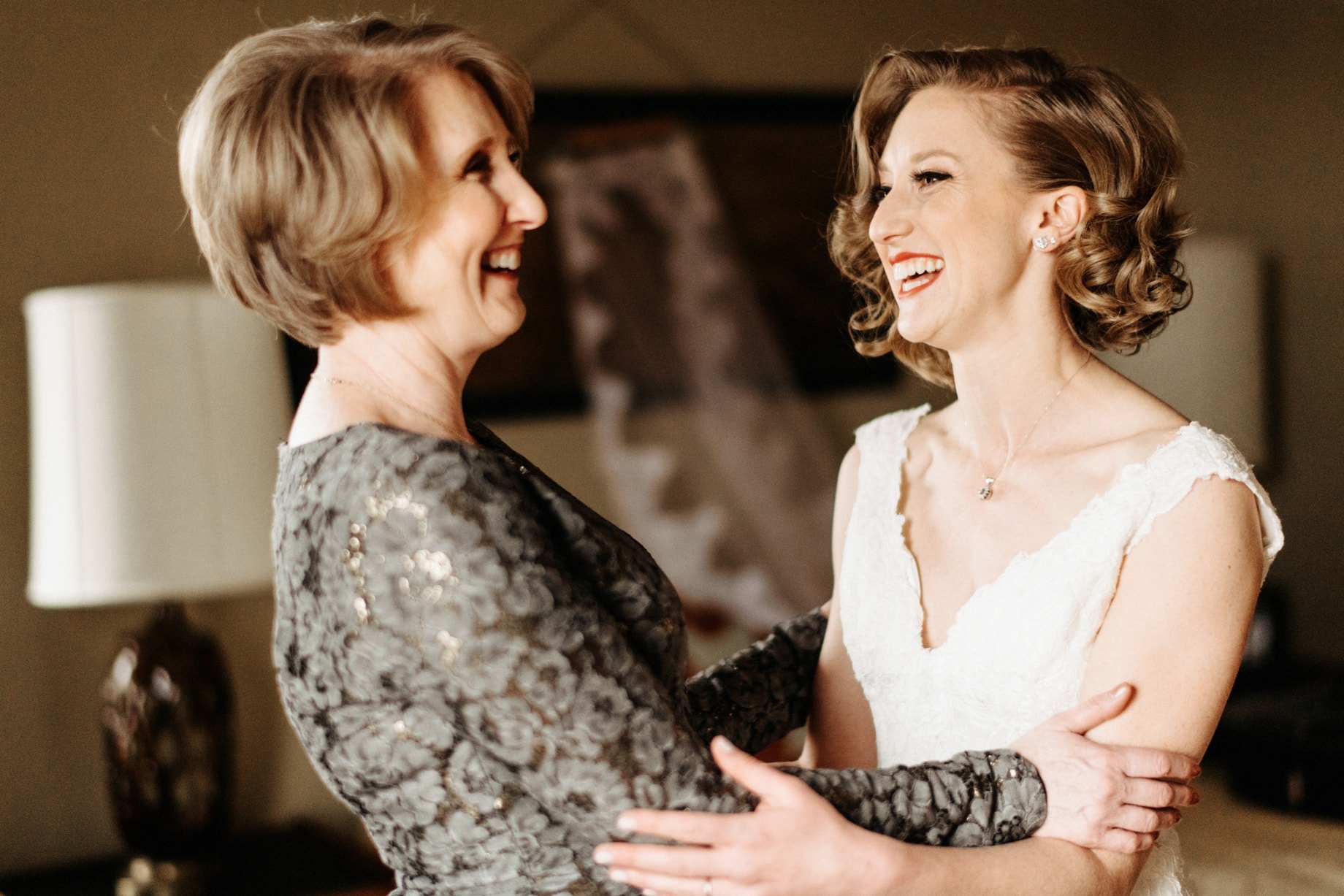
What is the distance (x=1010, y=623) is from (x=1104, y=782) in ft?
0.89

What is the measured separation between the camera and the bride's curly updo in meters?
1.69

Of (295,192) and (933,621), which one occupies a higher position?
(295,192)

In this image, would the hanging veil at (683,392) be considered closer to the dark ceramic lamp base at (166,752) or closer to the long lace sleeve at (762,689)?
the dark ceramic lamp base at (166,752)

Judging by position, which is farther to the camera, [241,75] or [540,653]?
[241,75]

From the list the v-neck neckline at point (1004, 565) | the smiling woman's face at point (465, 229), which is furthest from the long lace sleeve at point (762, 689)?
the smiling woman's face at point (465, 229)

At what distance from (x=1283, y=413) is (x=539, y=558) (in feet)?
13.8

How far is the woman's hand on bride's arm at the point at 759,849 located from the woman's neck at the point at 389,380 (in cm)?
42

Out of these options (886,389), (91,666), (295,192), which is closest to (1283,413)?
(886,389)

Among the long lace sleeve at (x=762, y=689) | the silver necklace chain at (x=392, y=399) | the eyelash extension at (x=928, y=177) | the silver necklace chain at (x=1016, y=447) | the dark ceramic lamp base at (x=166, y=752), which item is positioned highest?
the eyelash extension at (x=928, y=177)

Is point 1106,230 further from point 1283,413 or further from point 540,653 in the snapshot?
point 1283,413

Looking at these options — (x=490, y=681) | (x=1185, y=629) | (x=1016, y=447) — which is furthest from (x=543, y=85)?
(x=490, y=681)

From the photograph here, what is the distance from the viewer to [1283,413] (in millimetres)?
4617

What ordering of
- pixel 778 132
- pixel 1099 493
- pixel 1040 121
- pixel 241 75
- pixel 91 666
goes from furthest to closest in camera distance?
pixel 778 132, pixel 91 666, pixel 1040 121, pixel 1099 493, pixel 241 75

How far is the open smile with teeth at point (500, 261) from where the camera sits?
129 cm
